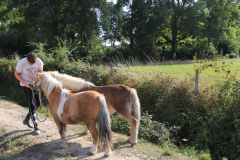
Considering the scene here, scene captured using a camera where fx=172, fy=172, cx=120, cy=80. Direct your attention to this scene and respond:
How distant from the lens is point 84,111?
3484mm

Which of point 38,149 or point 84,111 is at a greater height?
point 84,111

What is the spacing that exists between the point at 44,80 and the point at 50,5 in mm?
18807

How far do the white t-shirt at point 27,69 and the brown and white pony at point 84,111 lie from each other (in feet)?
2.49

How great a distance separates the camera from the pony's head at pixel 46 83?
4020 millimetres

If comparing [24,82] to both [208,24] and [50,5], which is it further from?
[208,24]

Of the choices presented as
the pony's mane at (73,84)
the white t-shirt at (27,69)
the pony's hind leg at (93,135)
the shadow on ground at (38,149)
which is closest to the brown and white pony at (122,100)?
the pony's mane at (73,84)

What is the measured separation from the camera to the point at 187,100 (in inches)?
237

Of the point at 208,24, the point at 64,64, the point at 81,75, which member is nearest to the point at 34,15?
the point at 64,64

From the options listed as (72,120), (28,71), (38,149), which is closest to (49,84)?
(28,71)

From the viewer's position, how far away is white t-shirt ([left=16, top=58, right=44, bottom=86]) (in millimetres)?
4396

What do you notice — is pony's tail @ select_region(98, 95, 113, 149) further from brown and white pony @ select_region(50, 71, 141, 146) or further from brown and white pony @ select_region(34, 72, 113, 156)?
brown and white pony @ select_region(50, 71, 141, 146)

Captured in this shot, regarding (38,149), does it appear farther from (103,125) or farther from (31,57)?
(31,57)

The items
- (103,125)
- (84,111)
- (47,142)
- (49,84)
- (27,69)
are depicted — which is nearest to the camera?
(103,125)

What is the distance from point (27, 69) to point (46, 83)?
32.7 inches
